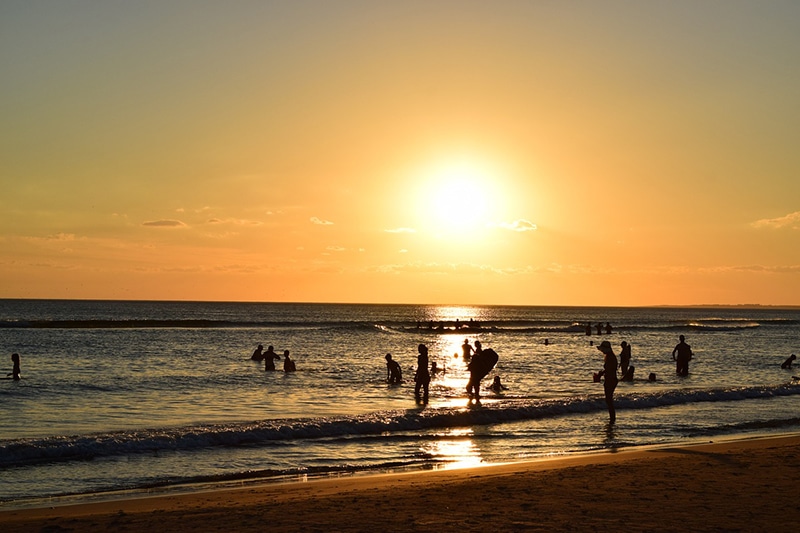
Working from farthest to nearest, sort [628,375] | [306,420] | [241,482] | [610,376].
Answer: [628,375] → [610,376] → [306,420] → [241,482]

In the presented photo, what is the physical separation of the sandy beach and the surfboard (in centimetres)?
1001

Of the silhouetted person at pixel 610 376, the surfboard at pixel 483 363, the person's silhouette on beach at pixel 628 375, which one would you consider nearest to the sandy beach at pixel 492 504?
Result: the silhouetted person at pixel 610 376

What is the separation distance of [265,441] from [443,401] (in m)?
8.38

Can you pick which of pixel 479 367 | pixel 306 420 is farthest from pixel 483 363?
pixel 306 420

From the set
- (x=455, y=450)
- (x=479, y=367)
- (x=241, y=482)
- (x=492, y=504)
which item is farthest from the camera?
(x=479, y=367)

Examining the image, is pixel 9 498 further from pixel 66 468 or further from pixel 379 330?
pixel 379 330

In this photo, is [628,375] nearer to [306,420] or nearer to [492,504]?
[306,420]

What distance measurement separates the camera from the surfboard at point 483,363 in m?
23.3

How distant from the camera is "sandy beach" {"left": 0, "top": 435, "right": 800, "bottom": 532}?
8.99 meters

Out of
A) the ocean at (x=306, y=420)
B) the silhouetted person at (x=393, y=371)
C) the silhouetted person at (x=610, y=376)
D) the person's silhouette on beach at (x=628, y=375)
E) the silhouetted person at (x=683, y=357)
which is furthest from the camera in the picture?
the silhouetted person at (x=683, y=357)

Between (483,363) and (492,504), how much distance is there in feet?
44.5

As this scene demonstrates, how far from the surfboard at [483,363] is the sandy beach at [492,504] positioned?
1001 centimetres

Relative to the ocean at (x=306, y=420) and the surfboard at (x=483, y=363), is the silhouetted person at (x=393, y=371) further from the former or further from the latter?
the surfboard at (x=483, y=363)

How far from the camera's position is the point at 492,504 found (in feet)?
32.8
